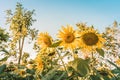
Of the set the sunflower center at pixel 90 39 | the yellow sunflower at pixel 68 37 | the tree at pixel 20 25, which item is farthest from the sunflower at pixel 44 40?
the tree at pixel 20 25

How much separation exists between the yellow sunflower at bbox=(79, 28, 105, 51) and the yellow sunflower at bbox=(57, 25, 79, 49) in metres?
0.06

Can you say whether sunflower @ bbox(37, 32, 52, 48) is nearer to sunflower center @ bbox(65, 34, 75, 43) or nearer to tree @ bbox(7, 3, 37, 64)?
sunflower center @ bbox(65, 34, 75, 43)

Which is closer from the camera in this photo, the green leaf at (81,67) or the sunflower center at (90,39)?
the green leaf at (81,67)

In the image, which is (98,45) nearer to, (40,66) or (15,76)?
(40,66)

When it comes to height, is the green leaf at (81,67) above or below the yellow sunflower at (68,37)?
below

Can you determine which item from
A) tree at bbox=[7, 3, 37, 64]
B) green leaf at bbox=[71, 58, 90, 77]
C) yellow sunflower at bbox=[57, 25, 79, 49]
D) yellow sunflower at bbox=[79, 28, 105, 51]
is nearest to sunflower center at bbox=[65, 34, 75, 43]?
yellow sunflower at bbox=[57, 25, 79, 49]

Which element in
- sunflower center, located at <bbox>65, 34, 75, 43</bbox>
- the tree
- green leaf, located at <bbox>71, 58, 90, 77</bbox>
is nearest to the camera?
green leaf, located at <bbox>71, 58, 90, 77</bbox>

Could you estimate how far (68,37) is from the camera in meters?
2.42

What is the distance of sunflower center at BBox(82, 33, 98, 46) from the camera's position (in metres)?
2.23

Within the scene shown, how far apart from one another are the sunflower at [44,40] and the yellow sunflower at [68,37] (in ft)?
0.42

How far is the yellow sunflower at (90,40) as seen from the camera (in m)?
2.21

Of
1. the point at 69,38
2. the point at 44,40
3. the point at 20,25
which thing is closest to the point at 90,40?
the point at 69,38

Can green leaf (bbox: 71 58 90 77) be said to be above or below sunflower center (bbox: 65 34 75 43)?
below

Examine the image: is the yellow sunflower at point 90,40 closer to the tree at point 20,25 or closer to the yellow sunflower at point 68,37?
the yellow sunflower at point 68,37
